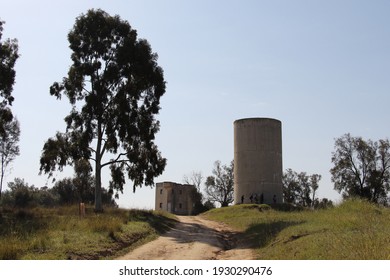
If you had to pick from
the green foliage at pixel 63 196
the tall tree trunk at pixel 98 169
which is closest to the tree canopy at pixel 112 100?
the tall tree trunk at pixel 98 169

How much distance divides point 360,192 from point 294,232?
4445cm

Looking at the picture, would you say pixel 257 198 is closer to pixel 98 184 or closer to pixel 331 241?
pixel 98 184

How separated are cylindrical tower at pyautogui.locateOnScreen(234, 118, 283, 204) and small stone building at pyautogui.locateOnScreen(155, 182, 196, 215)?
23.9m

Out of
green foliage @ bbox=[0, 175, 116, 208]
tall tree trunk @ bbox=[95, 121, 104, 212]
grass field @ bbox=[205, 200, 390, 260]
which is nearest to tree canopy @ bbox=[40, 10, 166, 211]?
tall tree trunk @ bbox=[95, 121, 104, 212]

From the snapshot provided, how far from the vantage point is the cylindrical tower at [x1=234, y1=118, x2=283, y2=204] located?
48.8 metres

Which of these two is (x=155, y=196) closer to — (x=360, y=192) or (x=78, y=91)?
(x=360, y=192)

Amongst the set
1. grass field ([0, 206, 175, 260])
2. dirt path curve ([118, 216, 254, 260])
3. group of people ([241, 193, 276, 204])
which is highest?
group of people ([241, 193, 276, 204])

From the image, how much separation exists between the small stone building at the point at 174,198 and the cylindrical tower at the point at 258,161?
23946 mm

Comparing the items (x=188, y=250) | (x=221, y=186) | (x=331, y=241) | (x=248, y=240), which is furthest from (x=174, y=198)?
(x=331, y=241)

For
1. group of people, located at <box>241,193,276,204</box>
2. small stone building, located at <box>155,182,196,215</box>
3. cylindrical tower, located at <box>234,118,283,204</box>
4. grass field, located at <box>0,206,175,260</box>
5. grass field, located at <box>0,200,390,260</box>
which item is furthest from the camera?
small stone building, located at <box>155,182,196,215</box>

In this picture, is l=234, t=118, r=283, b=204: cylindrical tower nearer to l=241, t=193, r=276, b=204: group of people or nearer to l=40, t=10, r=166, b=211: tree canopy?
l=241, t=193, r=276, b=204: group of people

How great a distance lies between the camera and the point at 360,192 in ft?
192

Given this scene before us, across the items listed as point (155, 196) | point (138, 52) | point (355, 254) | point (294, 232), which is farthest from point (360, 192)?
point (355, 254)

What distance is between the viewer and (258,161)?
49.2m
